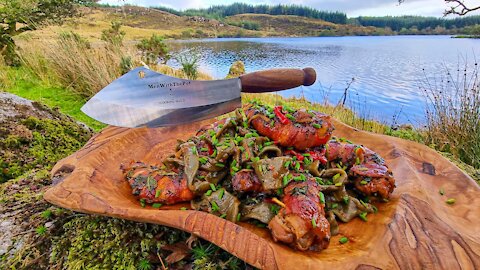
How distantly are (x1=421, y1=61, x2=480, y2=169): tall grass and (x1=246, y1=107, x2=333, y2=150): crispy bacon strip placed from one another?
3.88 meters

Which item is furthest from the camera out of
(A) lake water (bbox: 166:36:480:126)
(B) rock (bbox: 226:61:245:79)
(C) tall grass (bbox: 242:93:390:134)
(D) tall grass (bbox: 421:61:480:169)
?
(B) rock (bbox: 226:61:245:79)

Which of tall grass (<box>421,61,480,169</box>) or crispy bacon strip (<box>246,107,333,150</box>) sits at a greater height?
crispy bacon strip (<box>246,107,333,150</box>)

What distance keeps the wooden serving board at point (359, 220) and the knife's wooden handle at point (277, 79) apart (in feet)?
2.29

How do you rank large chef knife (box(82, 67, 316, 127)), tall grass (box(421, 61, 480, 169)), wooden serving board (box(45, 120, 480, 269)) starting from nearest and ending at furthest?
wooden serving board (box(45, 120, 480, 269)) → large chef knife (box(82, 67, 316, 127)) → tall grass (box(421, 61, 480, 169))

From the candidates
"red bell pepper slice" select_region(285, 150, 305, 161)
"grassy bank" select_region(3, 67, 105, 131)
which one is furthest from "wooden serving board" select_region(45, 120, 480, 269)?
"grassy bank" select_region(3, 67, 105, 131)

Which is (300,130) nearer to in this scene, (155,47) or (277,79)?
(277,79)

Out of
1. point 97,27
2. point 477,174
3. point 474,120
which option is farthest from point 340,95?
point 97,27

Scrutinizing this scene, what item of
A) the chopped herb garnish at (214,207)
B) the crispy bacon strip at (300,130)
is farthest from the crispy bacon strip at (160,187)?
the crispy bacon strip at (300,130)

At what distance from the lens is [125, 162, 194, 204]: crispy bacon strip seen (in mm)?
1549

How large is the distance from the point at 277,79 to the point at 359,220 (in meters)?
1.05

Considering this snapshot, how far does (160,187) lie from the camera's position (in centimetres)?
156

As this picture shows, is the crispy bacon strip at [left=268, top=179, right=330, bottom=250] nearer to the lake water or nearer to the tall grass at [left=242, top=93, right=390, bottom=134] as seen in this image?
the tall grass at [left=242, top=93, right=390, bottom=134]

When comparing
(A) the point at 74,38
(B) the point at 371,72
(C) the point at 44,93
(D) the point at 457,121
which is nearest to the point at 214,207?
(D) the point at 457,121

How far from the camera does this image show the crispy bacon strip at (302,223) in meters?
1.21
